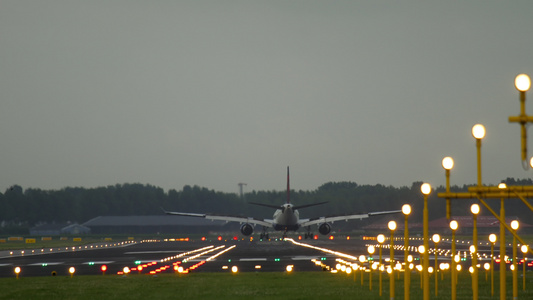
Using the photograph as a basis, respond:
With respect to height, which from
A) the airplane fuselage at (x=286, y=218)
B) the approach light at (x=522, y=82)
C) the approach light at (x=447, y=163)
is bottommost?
the approach light at (x=447, y=163)

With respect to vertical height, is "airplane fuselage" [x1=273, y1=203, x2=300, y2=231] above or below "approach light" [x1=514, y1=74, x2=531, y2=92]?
above

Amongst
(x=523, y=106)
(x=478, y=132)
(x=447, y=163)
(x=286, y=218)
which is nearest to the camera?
(x=523, y=106)

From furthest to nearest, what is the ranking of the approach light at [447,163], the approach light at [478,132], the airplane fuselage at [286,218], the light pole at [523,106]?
the airplane fuselage at [286,218] → the approach light at [447,163] → the approach light at [478,132] → the light pole at [523,106]

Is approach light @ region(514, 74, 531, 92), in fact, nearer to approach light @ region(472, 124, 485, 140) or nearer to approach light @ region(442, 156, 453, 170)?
approach light @ region(472, 124, 485, 140)

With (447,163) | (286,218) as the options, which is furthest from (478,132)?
(286,218)

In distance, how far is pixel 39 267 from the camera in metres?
50.8

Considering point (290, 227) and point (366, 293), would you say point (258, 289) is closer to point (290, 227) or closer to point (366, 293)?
point (366, 293)

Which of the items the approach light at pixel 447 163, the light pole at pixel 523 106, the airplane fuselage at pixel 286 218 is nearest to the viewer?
the light pole at pixel 523 106

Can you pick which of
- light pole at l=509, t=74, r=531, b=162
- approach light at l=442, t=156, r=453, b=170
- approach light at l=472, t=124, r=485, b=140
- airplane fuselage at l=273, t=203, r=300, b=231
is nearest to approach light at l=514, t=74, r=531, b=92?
light pole at l=509, t=74, r=531, b=162

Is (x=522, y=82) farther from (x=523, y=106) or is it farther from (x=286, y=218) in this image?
(x=286, y=218)

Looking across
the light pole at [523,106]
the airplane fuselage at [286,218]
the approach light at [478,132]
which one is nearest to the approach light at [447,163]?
the approach light at [478,132]

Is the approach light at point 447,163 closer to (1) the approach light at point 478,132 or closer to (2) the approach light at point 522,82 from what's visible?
(1) the approach light at point 478,132

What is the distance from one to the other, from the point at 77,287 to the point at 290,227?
215 ft

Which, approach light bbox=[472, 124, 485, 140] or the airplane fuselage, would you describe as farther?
the airplane fuselage
